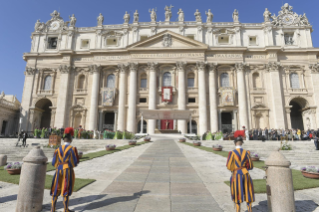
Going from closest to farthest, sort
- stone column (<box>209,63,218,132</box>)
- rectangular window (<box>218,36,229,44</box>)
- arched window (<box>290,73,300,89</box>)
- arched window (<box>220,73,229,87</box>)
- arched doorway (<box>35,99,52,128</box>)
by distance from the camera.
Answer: stone column (<box>209,63,218,132</box>) < arched window (<box>290,73,300,89</box>) < arched window (<box>220,73,229,87</box>) < arched doorway (<box>35,99,52,128</box>) < rectangular window (<box>218,36,229,44</box>)

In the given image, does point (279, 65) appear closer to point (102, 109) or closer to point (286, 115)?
point (286, 115)

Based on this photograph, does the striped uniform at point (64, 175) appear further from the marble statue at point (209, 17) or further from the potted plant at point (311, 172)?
the marble statue at point (209, 17)

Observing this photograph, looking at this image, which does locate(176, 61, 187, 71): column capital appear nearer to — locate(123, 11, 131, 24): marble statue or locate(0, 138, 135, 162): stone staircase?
locate(123, 11, 131, 24): marble statue

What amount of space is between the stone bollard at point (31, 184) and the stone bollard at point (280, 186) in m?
5.29

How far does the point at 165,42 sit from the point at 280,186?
126ft

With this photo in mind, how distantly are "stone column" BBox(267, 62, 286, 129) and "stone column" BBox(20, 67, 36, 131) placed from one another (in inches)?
1859

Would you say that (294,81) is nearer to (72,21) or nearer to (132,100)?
(132,100)

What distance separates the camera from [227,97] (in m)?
38.0

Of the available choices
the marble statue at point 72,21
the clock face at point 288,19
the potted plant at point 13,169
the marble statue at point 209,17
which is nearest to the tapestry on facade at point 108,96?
the marble statue at point 72,21

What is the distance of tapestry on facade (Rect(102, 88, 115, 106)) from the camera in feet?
128

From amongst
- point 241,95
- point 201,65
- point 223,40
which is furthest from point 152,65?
point 241,95

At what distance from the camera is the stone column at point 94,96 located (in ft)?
126

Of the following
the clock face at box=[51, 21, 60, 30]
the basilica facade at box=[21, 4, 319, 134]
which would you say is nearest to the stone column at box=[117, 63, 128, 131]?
the basilica facade at box=[21, 4, 319, 134]

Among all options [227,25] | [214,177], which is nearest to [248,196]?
[214,177]
